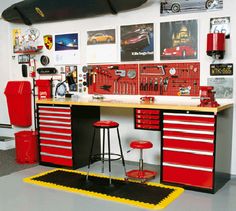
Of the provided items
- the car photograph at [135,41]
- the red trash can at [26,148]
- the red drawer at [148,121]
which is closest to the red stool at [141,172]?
the red drawer at [148,121]

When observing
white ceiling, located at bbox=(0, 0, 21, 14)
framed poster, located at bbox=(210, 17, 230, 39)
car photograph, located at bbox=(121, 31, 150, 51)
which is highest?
white ceiling, located at bbox=(0, 0, 21, 14)

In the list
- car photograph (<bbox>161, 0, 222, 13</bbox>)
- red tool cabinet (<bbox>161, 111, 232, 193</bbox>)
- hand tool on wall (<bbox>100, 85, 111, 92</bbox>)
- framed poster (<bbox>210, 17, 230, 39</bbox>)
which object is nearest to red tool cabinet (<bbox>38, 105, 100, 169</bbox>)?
hand tool on wall (<bbox>100, 85, 111, 92</bbox>)

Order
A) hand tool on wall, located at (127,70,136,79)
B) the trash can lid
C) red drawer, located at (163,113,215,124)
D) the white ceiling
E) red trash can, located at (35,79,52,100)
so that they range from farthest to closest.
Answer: the white ceiling, the trash can lid, red trash can, located at (35,79,52,100), hand tool on wall, located at (127,70,136,79), red drawer, located at (163,113,215,124)

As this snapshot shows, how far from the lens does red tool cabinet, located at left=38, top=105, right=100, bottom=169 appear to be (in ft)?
13.8

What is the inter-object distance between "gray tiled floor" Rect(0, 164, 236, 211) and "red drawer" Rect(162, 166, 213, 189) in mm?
101

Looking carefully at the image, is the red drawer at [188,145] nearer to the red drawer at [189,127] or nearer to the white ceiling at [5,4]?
the red drawer at [189,127]

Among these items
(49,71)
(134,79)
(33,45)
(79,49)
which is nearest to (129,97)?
(134,79)

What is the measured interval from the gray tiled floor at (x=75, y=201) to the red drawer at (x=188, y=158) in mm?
303

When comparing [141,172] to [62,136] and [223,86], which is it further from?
[223,86]

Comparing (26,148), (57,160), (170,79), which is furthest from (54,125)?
(170,79)

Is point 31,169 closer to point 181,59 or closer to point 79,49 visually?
point 79,49

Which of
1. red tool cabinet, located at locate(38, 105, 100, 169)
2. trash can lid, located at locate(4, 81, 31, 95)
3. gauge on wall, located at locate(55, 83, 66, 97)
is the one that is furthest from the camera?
trash can lid, located at locate(4, 81, 31, 95)

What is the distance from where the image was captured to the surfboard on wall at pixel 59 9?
4.23m

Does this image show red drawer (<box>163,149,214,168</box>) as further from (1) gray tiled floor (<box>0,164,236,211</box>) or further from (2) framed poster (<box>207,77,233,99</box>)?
(2) framed poster (<box>207,77,233,99</box>)
